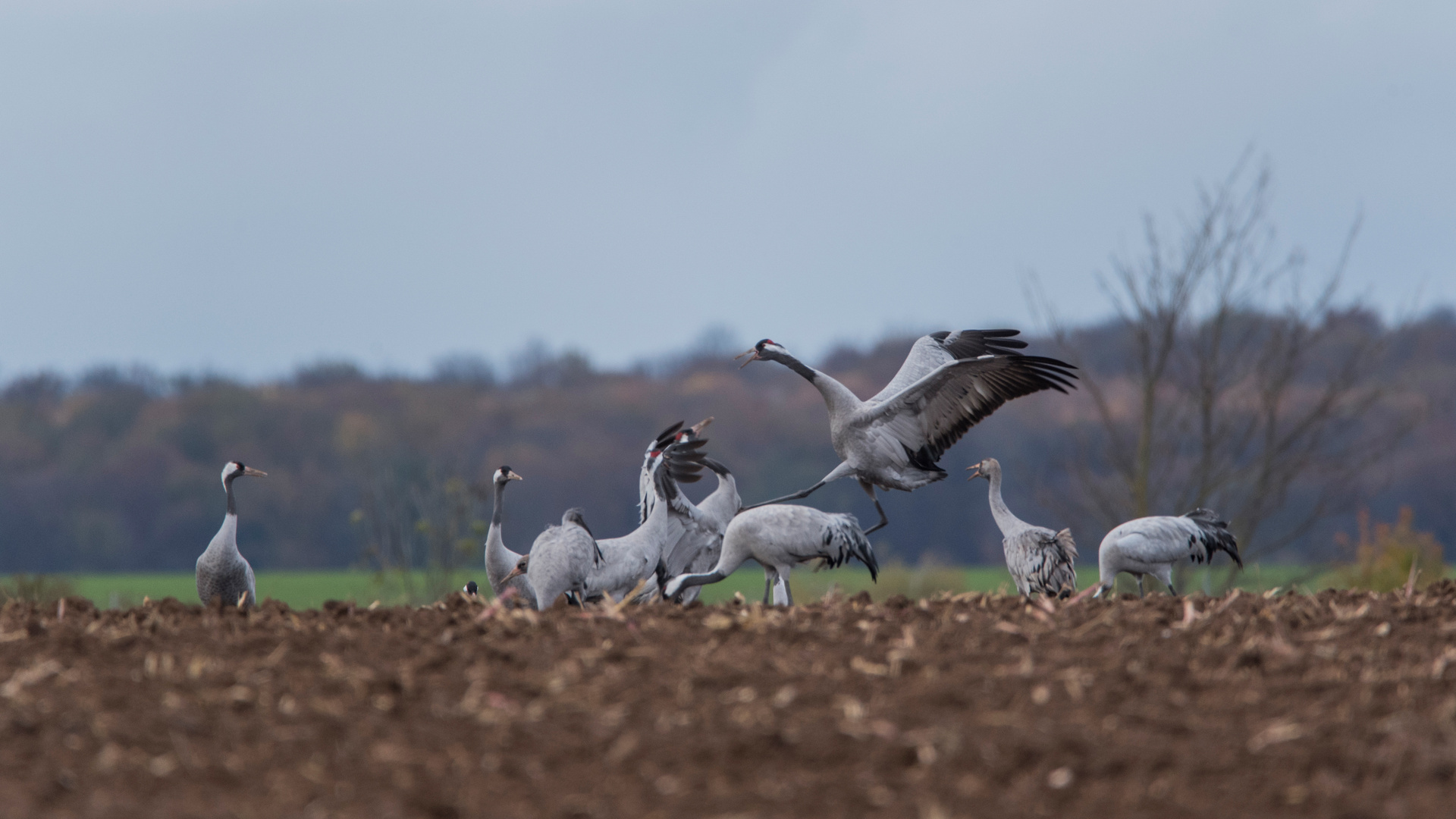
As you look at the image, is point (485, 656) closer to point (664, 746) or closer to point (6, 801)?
point (664, 746)

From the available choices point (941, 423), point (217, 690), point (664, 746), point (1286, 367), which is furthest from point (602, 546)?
point (1286, 367)

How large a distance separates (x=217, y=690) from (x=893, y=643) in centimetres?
263

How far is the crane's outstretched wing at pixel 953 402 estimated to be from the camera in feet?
28.3

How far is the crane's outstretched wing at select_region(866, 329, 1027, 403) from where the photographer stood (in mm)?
9484

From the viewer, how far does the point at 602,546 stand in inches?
333

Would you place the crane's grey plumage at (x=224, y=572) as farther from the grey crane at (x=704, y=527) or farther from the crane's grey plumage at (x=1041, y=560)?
the crane's grey plumage at (x=1041, y=560)

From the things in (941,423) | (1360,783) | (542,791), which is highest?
(941,423)

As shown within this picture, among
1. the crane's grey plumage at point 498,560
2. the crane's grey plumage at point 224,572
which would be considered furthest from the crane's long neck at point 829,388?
the crane's grey plumage at point 224,572

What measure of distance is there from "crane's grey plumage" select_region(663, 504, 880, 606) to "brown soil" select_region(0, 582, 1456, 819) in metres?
1.98

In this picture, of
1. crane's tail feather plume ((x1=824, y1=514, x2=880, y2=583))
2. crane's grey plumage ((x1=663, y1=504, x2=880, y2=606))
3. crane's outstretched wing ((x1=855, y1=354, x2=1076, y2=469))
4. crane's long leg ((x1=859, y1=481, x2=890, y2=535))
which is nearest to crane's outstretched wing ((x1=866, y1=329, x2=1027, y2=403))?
crane's outstretched wing ((x1=855, y1=354, x2=1076, y2=469))

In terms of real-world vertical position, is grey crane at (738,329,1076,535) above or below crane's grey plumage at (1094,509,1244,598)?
above

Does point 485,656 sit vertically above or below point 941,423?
below

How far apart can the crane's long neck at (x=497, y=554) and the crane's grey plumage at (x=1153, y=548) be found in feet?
14.0

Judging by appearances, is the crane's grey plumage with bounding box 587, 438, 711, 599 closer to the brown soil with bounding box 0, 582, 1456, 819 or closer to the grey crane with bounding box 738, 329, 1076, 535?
the grey crane with bounding box 738, 329, 1076, 535
